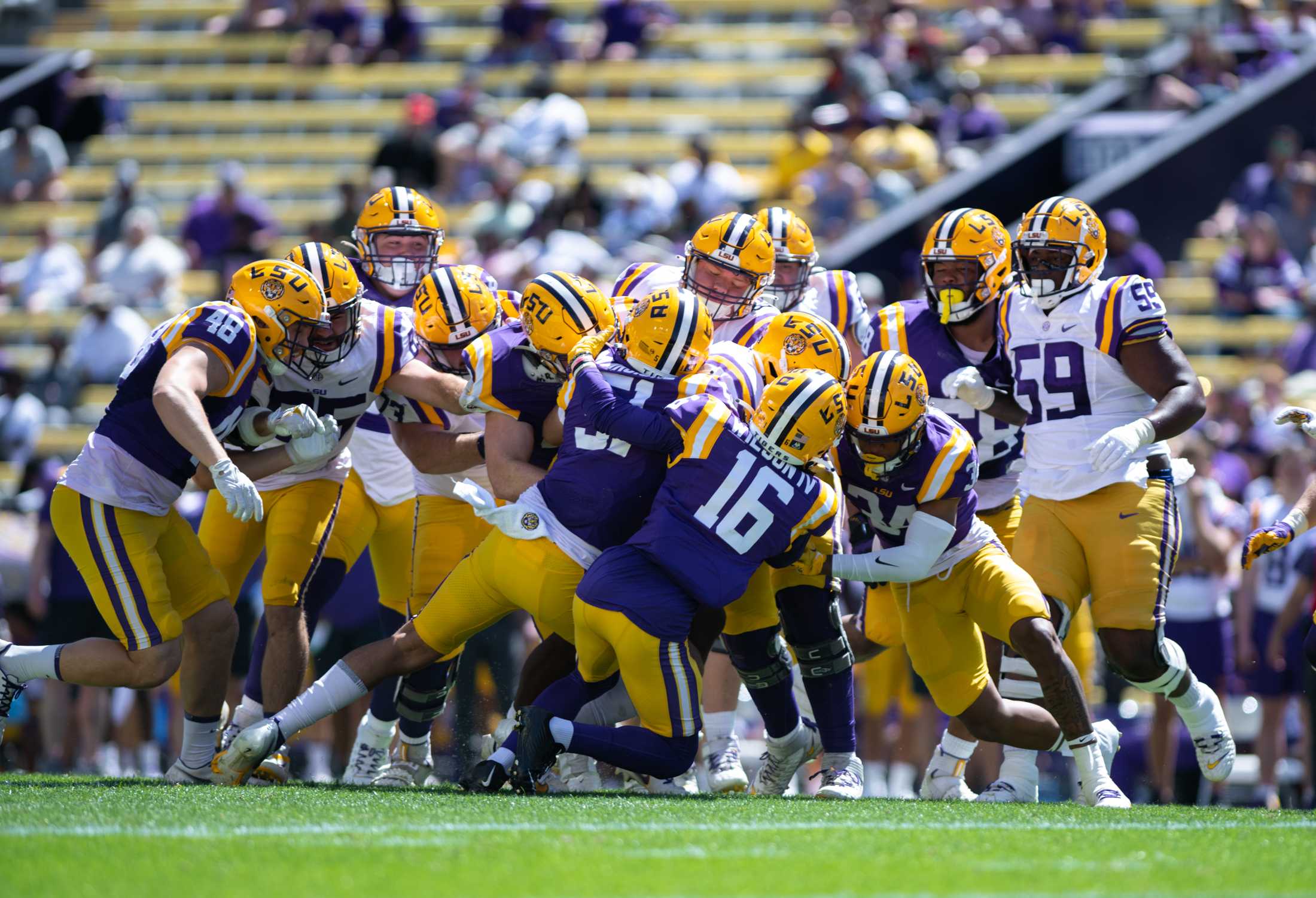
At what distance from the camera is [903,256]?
38.4 ft

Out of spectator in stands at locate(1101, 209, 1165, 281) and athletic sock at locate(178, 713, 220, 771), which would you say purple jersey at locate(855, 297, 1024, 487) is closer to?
athletic sock at locate(178, 713, 220, 771)

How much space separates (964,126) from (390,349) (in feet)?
25.7

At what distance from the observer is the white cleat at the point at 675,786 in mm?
6113

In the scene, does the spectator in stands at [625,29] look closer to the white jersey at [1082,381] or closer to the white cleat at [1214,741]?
the white jersey at [1082,381]

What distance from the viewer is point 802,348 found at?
6.12 meters

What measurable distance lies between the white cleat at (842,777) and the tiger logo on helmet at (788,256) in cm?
181

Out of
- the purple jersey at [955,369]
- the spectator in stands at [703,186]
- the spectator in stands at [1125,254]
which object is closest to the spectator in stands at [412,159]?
the spectator in stands at [703,186]

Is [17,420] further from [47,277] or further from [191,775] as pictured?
[191,775]

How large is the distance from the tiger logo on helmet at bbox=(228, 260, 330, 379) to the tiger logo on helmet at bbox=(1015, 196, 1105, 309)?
8.04 ft

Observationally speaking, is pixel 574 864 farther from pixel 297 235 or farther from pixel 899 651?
pixel 297 235

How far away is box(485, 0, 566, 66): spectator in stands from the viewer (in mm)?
15875

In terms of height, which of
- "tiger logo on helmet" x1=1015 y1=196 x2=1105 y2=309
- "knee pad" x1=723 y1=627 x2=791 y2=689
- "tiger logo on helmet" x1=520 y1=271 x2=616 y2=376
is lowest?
"knee pad" x1=723 y1=627 x2=791 y2=689

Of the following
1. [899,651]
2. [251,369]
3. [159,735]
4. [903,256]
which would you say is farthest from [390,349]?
[903,256]

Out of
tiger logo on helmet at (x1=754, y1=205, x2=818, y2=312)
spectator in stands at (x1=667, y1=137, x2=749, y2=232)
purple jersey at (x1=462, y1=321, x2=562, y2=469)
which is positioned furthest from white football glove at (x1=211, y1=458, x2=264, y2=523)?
spectator in stands at (x1=667, y1=137, x2=749, y2=232)
